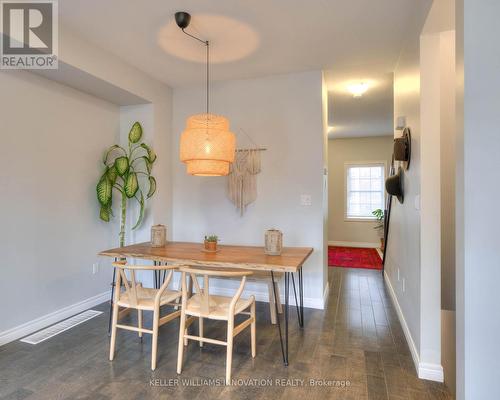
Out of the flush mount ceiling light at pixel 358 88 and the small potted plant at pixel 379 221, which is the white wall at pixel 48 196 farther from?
the small potted plant at pixel 379 221

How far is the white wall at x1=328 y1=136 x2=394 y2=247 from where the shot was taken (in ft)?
24.1

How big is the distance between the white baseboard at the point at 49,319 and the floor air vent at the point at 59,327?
0.05 metres

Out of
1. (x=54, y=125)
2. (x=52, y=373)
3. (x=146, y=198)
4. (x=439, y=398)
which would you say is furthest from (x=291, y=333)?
(x=54, y=125)

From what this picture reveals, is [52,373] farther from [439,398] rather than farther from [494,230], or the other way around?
[494,230]

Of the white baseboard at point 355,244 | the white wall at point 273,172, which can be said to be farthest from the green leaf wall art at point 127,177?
the white baseboard at point 355,244

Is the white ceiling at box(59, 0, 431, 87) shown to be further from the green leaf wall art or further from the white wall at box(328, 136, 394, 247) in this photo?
the white wall at box(328, 136, 394, 247)

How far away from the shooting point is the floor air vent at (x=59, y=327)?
2.68m

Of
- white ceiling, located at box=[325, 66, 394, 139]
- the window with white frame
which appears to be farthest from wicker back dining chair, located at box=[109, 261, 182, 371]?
the window with white frame

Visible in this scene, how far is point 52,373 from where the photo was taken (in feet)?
7.07

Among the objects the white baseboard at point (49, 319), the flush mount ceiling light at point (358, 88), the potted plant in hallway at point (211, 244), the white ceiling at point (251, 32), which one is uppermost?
the flush mount ceiling light at point (358, 88)

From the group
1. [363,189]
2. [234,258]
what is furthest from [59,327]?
[363,189]

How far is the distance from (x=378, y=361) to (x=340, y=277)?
2.53m

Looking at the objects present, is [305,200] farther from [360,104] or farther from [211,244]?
[360,104]

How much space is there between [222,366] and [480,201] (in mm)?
1941
